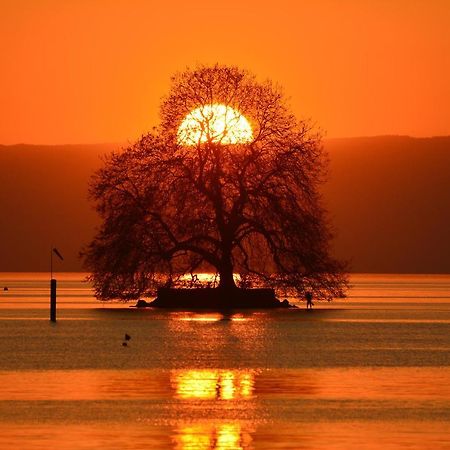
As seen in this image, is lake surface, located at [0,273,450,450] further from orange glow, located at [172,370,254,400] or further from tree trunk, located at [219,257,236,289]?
tree trunk, located at [219,257,236,289]

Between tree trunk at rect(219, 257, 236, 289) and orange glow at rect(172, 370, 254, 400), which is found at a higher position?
tree trunk at rect(219, 257, 236, 289)

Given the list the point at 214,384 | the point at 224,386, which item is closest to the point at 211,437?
the point at 224,386

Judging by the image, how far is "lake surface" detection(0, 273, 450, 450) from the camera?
98.3ft

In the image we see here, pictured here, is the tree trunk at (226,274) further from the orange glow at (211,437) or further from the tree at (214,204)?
the orange glow at (211,437)

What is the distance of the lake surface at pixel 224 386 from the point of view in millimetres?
29953

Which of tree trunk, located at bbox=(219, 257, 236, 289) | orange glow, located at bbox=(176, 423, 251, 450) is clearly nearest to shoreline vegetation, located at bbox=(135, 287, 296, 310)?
tree trunk, located at bbox=(219, 257, 236, 289)

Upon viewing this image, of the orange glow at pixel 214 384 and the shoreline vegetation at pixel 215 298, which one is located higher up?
the shoreline vegetation at pixel 215 298

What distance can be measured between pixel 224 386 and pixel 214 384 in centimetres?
70

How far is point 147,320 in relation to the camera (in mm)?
78750

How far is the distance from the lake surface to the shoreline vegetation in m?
7.17

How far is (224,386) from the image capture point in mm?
40312

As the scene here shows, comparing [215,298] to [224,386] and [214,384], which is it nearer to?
[214,384]

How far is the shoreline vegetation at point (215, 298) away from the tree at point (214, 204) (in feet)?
1.99

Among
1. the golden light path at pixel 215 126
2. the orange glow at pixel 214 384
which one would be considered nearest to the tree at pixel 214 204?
the golden light path at pixel 215 126
